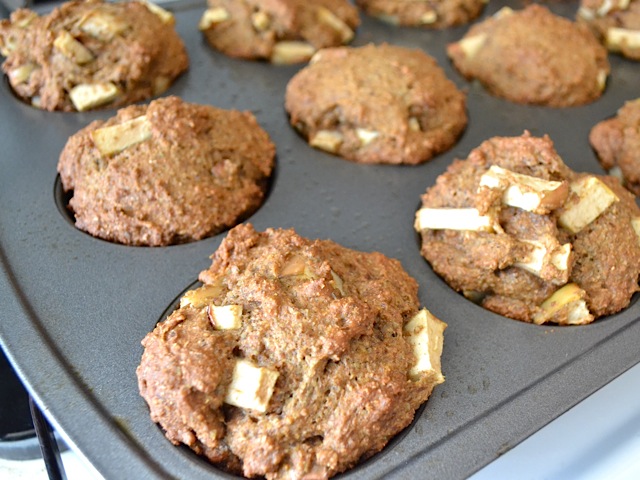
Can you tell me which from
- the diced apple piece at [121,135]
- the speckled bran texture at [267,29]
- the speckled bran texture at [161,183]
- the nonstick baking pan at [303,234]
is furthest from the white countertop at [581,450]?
the speckled bran texture at [267,29]

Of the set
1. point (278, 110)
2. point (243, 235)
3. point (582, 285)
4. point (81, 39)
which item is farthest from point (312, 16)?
point (582, 285)

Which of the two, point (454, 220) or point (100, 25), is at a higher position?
point (100, 25)

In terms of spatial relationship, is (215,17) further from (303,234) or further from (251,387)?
(251,387)

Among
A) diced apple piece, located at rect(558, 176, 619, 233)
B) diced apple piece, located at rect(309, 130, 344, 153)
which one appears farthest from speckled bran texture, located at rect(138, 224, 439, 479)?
diced apple piece, located at rect(309, 130, 344, 153)

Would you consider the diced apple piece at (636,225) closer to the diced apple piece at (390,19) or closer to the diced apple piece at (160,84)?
the diced apple piece at (390,19)

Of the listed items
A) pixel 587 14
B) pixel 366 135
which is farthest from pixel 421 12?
pixel 366 135

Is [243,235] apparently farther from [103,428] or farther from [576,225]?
[576,225]
